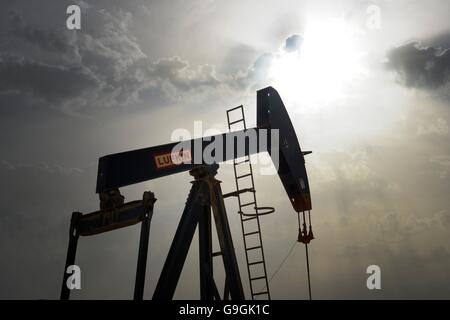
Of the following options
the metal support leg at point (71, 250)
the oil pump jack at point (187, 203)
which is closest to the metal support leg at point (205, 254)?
the oil pump jack at point (187, 203)

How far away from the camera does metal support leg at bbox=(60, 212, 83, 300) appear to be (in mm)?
7230

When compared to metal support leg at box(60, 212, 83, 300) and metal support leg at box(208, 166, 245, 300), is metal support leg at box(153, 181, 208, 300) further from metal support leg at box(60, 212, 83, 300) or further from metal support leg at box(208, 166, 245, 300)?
metal support leg at box(60, 212, 83, 300)

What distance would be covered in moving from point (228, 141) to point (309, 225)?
Answer: 267 cm

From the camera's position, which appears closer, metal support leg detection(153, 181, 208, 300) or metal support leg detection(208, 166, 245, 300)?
metal support leg detection(153, 181, 208, 300)

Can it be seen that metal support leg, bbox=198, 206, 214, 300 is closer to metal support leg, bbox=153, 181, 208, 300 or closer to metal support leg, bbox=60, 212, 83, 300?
metal support leg, bbox=153, 181, 208, 300

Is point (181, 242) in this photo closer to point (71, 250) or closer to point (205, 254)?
point (205, 254)

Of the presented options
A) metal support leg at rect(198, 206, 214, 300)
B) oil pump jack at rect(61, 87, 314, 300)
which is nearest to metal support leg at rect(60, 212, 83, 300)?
oil pump jack at rect(61, 87, 314, 300)

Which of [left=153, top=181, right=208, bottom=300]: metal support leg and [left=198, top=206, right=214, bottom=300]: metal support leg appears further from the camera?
[left=198, top=206, right=214, bottom=300]: metal support leg

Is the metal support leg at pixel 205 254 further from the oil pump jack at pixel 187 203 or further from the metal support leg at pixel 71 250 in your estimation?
the metal support leg at pixel 71 250

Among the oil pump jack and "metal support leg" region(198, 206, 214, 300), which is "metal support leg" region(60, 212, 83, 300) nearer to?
the oil pump jack

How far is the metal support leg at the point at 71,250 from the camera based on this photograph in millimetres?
7230
